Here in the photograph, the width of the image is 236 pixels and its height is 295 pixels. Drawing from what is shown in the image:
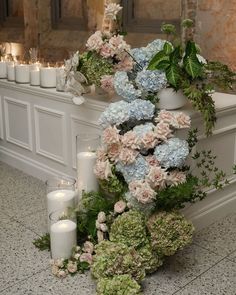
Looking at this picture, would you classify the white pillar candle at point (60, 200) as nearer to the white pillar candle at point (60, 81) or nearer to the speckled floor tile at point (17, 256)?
the speckled floor tile at point (17, 256)

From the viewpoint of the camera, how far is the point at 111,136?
7.36 ft

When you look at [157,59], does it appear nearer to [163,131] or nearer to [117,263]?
[163,131]

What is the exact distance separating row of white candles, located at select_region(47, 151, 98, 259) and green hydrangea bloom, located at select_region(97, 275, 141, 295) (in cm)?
36

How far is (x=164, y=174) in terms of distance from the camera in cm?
215

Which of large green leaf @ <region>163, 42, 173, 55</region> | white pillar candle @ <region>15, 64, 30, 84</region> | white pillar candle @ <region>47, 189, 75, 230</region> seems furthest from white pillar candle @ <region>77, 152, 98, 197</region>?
white pillar candle @ <region>15, 64, 30, 84</region>

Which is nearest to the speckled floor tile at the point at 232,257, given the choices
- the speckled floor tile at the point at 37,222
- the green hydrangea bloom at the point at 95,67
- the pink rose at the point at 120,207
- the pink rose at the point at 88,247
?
the pink rose at the point at 120,207

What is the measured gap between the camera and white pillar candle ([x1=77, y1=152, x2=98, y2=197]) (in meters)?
2.57

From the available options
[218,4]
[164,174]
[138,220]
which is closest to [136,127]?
[164,174]

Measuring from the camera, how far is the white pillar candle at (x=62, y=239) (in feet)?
7.49

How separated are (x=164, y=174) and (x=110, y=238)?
43 cm

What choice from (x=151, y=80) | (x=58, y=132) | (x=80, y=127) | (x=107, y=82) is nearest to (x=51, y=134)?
(x=58, y=132)

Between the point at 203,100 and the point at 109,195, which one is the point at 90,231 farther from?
the point at 203,100

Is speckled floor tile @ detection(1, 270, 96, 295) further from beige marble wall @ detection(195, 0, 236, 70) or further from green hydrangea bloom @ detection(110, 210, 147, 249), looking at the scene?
beige marble wall @ detection(195, 0, 236, 70)

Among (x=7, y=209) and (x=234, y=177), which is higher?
(x=234, y=177)
